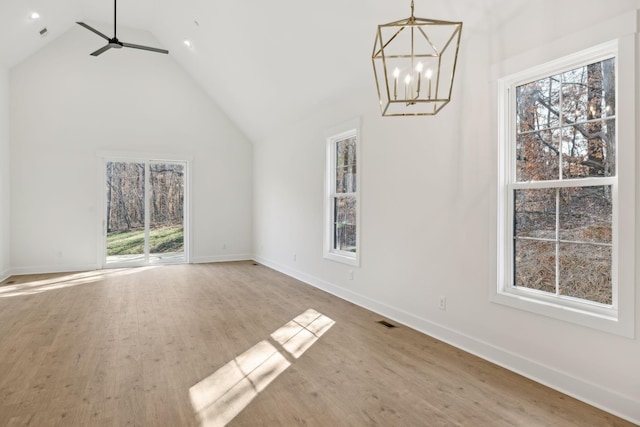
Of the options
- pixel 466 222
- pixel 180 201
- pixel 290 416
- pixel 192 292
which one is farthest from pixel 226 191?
pixel 290 416

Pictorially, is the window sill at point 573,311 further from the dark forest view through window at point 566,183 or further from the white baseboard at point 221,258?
the white baseboard at point 221,258

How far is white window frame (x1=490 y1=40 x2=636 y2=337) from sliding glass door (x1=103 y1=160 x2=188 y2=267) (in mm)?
6991

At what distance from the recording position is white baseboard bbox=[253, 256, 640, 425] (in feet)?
7.43

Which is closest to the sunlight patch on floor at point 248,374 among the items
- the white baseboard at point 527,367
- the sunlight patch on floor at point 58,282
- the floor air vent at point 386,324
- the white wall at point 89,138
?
the floor air vent at point 386,324

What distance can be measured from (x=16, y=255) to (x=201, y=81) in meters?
4.83

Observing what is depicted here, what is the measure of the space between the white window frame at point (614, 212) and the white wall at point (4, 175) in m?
7.64

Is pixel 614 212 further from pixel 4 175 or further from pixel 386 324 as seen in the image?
pixel 4 175

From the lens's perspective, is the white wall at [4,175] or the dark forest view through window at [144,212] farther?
the dark forest view through window at [144,212]

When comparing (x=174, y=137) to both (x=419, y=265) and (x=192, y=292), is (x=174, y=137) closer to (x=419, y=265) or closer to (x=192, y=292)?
(x=192, y=292)

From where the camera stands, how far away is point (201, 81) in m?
8.06

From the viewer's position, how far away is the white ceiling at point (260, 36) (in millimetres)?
3725

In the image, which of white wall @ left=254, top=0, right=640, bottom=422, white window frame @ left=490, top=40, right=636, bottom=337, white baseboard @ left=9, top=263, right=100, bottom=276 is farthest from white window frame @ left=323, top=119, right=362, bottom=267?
white baseboard @ left=9, top=263, right=100, bottom=276

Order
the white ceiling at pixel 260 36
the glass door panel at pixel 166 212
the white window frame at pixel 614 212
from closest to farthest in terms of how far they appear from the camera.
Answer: the white window frame at pixel 614 212 < the white ceiling at pixel 260 36 < the glass door panel at pixel 166 212

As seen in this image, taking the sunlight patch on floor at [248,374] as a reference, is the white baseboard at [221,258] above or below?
above
